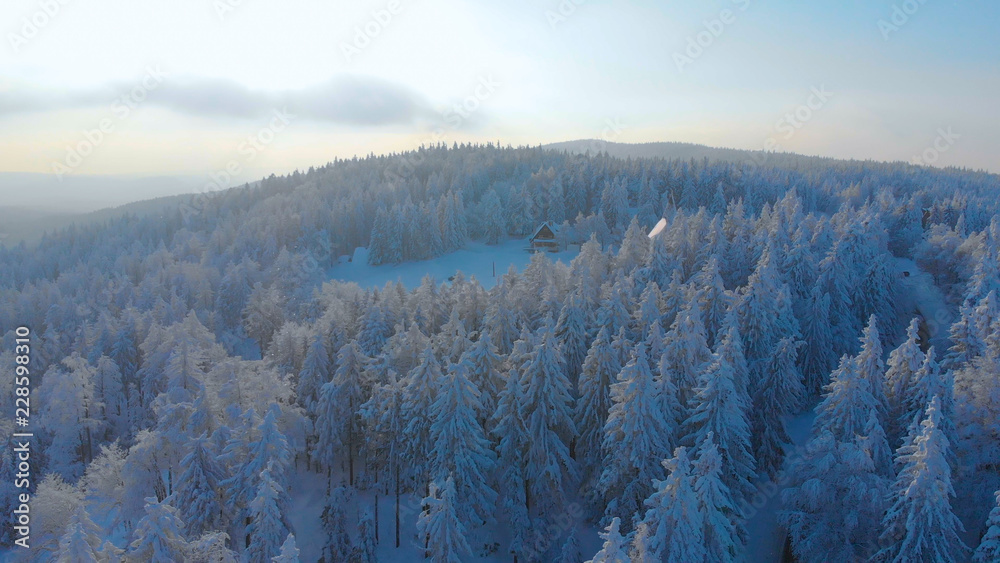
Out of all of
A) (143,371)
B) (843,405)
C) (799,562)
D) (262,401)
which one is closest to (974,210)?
(843,405)

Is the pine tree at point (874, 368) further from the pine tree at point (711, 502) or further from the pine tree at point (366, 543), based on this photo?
the pine tree at point (366, 543)

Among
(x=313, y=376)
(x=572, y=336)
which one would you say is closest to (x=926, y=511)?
(x=572, y=336)

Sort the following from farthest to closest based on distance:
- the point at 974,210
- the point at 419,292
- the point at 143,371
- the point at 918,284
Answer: the point at 974,210 → the point at 918,284 → the point at 419,292 → the point at 143,371

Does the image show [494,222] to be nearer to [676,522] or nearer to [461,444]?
[461,444]

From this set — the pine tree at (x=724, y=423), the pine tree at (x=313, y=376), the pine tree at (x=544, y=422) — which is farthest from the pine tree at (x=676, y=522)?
the pine tree at (x=313, y=376)

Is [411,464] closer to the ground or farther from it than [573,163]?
closer to the ground

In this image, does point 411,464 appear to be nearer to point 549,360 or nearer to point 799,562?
point 549,360
